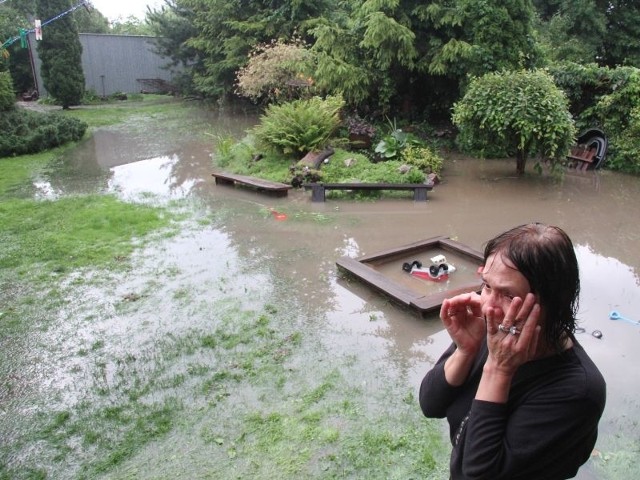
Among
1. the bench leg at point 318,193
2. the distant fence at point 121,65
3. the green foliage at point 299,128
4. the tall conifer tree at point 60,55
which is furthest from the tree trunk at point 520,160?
the distant fence at point 121,65

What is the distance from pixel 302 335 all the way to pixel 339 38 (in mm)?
8786

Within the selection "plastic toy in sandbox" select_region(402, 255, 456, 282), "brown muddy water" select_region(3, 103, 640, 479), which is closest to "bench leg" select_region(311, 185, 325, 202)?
"brown muddy water" select_region(3, 103, 640, 479)

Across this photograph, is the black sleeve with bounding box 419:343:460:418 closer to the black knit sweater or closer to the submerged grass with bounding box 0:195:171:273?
the black knit sweater

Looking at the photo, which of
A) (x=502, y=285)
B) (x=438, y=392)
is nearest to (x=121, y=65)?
(x=438, y=392)

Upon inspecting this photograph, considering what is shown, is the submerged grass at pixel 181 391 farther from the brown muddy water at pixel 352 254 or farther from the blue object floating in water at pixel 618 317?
the blue object floating in water at pixel 618 317

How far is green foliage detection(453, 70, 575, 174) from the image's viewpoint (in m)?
7.74

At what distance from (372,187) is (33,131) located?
8.66 metres

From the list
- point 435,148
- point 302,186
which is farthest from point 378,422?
point 435,148

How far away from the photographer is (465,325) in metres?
1.44

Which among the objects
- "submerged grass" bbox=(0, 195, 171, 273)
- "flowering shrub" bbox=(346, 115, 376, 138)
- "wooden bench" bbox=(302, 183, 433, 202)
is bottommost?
"submerged grass" bbox=(0, 195, 171, 273)

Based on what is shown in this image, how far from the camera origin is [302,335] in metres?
4.08

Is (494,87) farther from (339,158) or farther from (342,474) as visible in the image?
(342,474)

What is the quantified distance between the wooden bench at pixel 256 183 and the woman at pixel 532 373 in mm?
6915

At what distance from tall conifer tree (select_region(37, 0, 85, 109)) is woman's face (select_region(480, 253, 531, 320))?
1983 centimetres
